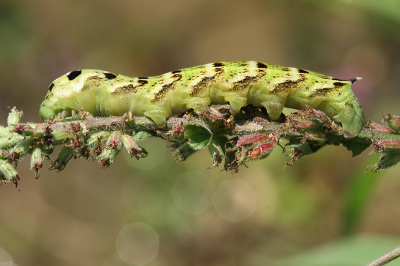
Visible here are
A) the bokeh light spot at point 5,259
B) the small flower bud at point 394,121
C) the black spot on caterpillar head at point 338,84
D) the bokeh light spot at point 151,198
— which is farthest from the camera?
the bokeh light spot at point 151,198


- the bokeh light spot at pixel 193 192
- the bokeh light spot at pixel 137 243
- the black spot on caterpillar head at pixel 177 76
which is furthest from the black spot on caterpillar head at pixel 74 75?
the bokeh light spot at pixel 137 243

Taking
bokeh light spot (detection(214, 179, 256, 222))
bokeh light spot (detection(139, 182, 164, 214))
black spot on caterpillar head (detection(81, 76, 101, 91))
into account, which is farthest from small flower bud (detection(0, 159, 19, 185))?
Result: bokeh light spot (detection(214, 179, 256, 222))

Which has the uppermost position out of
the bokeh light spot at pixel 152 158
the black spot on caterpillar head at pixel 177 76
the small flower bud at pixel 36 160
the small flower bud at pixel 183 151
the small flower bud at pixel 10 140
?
the black spot on caterpillar head at pixel 177 76

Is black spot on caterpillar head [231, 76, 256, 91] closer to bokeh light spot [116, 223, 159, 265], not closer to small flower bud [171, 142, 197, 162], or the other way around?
small flower bud [171, 142, 197, 162]

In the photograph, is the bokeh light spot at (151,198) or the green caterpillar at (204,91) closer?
the green caterpillar at (204,91)

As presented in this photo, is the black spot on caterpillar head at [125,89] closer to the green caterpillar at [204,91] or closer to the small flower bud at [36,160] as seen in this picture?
the green caterpillar at [204,91]

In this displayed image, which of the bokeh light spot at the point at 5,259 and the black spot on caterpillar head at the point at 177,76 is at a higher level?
the black spot on caterpillar head at the point at 177,76

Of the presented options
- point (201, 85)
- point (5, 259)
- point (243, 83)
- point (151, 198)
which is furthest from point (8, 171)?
point (5, 259)
